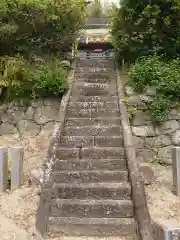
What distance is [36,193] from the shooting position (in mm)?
5520

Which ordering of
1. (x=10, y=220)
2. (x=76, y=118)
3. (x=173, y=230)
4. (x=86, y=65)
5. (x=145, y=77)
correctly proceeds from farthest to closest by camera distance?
(x=86, y=65) → (x=145, y=77) → (x=76, y=118) → (x=10, y=220) → (x=173, y=230)

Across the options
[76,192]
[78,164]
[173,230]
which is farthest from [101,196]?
[173,230]

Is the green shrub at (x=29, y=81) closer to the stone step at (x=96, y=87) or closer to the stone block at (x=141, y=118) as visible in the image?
the stone step at (x=96, y=87)

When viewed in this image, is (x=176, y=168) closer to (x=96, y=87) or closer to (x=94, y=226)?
(x=94, y=226)

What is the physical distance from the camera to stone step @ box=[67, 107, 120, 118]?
24.2 feet

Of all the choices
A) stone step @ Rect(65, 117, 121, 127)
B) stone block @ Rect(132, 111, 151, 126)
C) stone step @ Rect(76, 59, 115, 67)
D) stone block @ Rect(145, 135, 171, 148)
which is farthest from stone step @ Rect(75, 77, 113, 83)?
stone block @ Rect(145, 135, 171, 148)

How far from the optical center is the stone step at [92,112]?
24.2 feet

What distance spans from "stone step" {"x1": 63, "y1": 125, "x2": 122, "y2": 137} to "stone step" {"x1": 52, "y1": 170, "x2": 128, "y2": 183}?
125 cm

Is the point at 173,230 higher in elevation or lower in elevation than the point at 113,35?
lower

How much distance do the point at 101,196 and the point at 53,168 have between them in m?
1.01

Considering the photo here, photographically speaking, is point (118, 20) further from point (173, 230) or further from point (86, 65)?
point (173, 230)

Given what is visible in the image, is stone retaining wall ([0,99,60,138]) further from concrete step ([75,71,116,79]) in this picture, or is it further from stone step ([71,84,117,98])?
concrete step ([75,71,116,79])

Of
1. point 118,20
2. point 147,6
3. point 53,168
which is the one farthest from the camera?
point 118,20

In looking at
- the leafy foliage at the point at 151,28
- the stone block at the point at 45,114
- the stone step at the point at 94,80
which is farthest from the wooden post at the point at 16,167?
the leafy foliage at the point at 151,28
